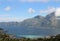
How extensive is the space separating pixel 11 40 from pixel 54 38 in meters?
3.64

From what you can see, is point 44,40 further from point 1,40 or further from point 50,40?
point 1,40

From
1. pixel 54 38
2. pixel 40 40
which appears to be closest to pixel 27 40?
pixel 40 40

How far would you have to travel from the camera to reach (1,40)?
55.4 feet

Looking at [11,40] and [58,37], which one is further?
[11,40]

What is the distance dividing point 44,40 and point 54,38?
2.74 feet

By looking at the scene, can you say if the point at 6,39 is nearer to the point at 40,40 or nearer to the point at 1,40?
the point at 1,40

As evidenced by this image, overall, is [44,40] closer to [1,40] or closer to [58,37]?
[58,37]

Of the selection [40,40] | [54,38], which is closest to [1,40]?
[40,40]

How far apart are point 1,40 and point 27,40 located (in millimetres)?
2149

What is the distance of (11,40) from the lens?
55.5 feet

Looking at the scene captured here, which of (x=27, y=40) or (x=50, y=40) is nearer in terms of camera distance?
(x=50, y=40)

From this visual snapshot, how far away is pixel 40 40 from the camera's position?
16.2 metres

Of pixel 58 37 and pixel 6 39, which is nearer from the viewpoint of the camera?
pixel 58 37

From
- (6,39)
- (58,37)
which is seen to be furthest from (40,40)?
(6,39)
